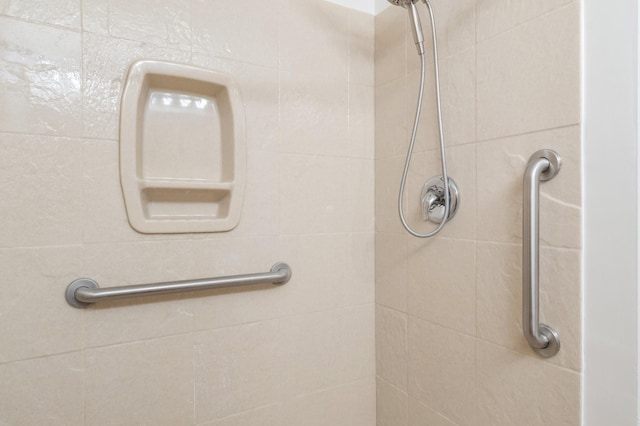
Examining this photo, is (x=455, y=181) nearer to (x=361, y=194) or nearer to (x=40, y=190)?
(x=361, y=194)

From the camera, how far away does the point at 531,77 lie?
0.82 meters

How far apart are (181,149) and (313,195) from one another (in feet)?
1.40

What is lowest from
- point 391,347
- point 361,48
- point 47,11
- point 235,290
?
point 391,347

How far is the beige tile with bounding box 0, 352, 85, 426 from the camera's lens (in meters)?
0.83

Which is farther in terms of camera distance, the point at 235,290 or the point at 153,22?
the point at 235,290

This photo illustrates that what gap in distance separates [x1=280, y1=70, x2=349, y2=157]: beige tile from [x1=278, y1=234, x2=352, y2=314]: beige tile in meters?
0.30

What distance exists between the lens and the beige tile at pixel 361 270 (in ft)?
4.22

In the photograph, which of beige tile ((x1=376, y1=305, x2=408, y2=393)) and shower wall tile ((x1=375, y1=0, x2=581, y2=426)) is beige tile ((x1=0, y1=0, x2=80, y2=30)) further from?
beige tile ((x1=376, y1=305, x2=408, y2=393))

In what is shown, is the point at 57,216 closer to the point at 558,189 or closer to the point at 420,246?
the point at 420,246

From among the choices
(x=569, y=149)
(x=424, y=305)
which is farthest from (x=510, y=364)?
(x=569, y=149)

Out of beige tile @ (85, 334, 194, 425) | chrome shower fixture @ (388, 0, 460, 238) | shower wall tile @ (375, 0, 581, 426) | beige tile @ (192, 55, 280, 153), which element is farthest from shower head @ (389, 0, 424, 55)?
beige tile @ (85, 334, 194, 425)

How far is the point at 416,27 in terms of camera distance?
0.97m

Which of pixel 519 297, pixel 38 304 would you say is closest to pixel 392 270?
pixel 519 297

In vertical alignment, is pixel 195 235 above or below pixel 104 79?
below
